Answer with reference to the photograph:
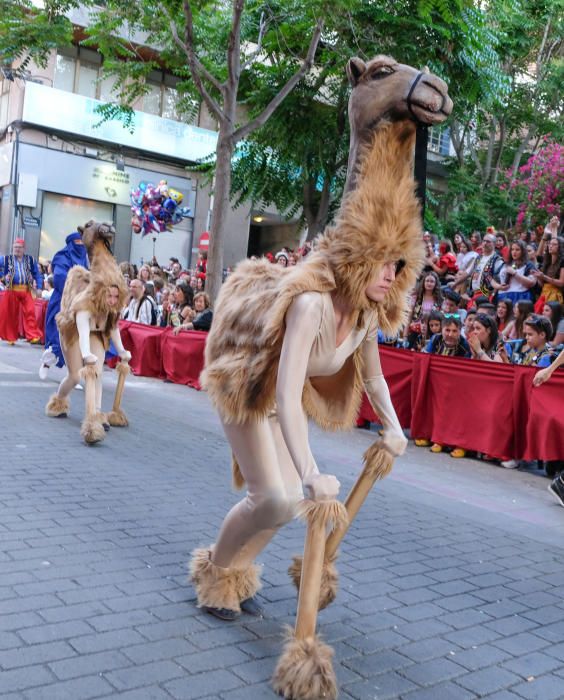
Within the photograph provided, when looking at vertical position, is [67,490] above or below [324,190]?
below

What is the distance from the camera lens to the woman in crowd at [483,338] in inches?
356

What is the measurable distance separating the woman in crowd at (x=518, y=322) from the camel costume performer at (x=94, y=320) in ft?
16.4

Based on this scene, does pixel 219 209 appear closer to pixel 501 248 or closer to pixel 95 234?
pixel 501 248

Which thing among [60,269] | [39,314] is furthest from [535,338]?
[39,314]

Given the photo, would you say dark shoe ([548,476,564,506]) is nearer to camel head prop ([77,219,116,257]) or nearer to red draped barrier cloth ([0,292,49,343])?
Result: camel head prop ([77,219,116,257])

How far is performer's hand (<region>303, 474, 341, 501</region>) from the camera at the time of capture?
2.96 metres

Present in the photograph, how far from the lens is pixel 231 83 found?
12.7 metres

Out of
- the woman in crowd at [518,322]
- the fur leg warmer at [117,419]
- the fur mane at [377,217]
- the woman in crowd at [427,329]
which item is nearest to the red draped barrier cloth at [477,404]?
the woman in crowd at [427,329]

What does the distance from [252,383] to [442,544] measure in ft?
8.71

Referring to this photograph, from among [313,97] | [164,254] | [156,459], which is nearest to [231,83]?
[313,97]

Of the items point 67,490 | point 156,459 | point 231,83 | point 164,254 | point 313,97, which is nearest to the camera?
point 67,490

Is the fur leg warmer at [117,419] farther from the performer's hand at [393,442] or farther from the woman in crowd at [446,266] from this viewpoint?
the woman in crowd at [446,266]

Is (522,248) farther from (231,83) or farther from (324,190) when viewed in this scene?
(324,190)

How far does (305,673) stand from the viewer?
2.92 metres
